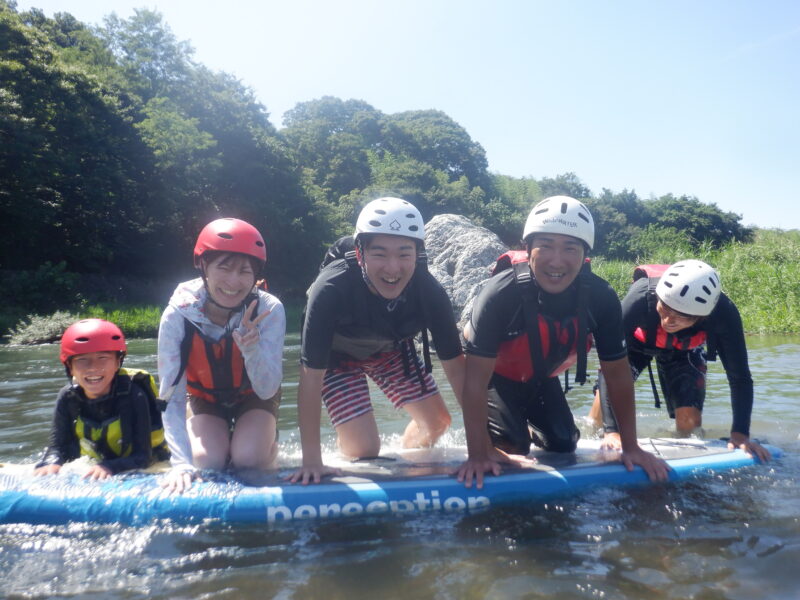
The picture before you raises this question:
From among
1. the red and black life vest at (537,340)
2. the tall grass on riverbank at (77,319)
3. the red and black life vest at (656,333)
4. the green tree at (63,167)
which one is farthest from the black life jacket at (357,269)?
the green tree at (63,167)

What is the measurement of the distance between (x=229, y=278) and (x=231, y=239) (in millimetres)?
243

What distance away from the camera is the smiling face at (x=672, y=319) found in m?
4.38

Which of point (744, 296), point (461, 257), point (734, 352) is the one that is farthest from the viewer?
point (744, 296)

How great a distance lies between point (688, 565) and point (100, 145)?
24996mm

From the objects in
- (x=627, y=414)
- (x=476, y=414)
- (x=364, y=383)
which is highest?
(x=364, y=383)

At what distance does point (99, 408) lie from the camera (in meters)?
3.92

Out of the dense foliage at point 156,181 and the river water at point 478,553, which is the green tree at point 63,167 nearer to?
the dense foliage at point 156,181

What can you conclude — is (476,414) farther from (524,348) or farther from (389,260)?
(389,260)

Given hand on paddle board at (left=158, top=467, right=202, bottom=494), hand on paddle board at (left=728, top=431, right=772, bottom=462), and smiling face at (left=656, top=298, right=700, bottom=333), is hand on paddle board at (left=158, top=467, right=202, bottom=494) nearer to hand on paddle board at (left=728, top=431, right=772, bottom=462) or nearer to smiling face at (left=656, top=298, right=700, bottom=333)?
smiling face at (left=656, top=298, right=700, bottom=333)

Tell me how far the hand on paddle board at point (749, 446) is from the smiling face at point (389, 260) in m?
2.61

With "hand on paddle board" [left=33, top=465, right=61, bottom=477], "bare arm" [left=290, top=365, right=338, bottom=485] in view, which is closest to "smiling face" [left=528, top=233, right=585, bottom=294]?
"bare arm" [left=290, top=365, right=338, bottom=485]

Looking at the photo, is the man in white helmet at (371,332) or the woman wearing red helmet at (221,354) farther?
the woman wearing red helmet at (221,354)

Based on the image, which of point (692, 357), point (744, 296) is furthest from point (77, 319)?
point (744, 296)

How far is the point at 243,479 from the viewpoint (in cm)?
364
